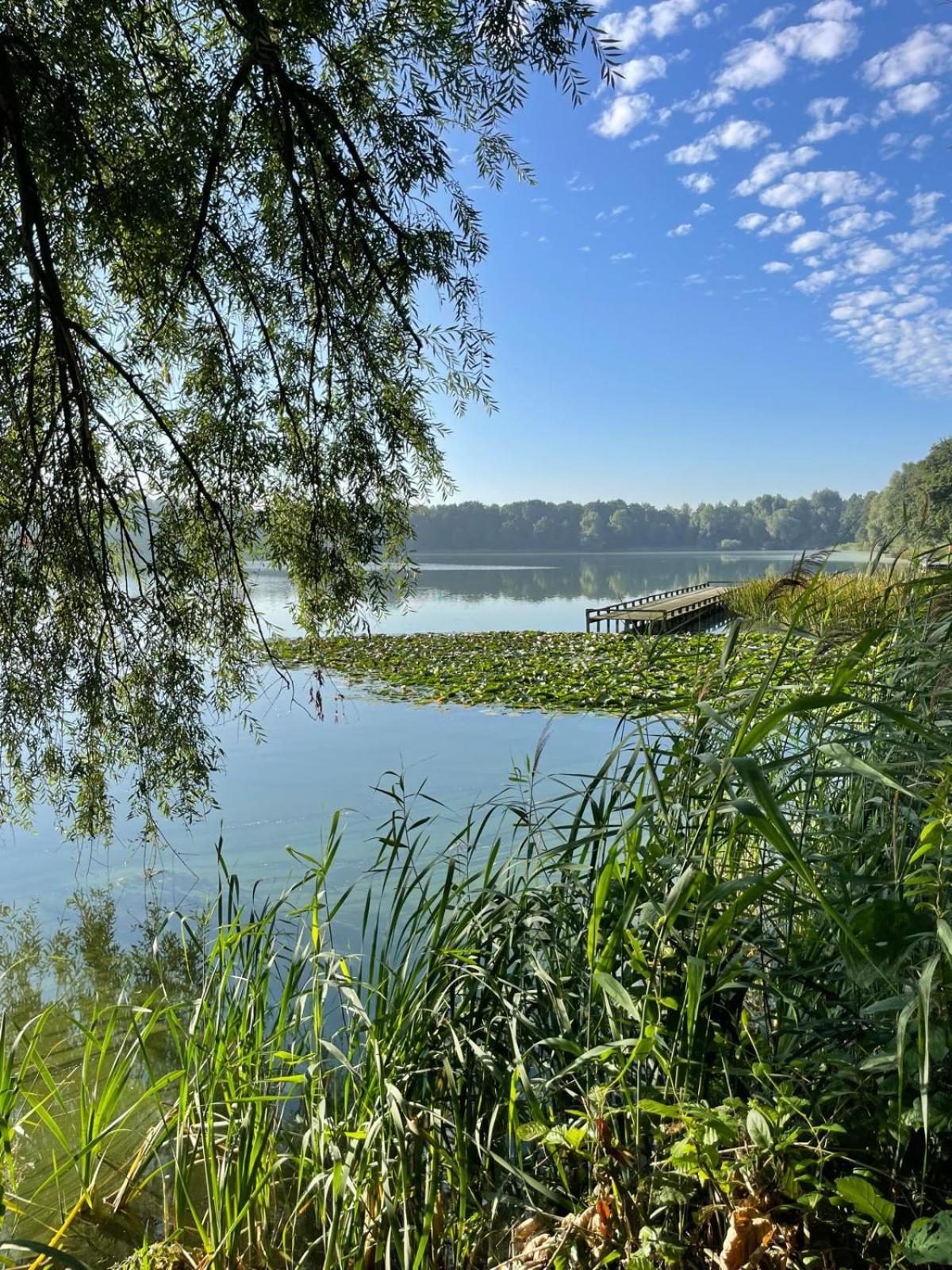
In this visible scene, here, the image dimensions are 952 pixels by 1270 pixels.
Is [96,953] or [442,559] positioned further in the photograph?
[442,559]

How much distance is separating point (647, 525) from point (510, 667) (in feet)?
208

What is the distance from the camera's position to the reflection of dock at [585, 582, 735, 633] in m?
16.9

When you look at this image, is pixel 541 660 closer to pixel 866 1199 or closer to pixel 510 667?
pixel 510 667

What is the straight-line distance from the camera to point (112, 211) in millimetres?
3045

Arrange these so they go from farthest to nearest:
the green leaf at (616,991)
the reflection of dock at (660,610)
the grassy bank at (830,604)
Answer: the reflection of dock at (660,610) < the grassy bank at (830,604) < the green leaf at (616,991)

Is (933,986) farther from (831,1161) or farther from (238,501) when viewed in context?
(238,501)

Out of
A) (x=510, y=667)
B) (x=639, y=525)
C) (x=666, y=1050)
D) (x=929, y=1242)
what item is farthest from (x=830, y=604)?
(x=639, y=525)

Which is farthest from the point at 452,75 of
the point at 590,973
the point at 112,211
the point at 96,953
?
the point at 96,953

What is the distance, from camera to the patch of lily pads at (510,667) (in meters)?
9.35

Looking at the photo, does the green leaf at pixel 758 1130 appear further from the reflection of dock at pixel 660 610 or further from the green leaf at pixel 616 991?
the reflection of dock at pixel 660 610

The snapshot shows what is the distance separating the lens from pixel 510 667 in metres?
11.5

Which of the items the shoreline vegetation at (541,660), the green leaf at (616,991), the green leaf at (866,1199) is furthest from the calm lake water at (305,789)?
the green leaf at (866,1199)

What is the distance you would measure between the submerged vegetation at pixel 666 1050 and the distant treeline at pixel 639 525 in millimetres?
52636

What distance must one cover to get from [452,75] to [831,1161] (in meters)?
3.44
